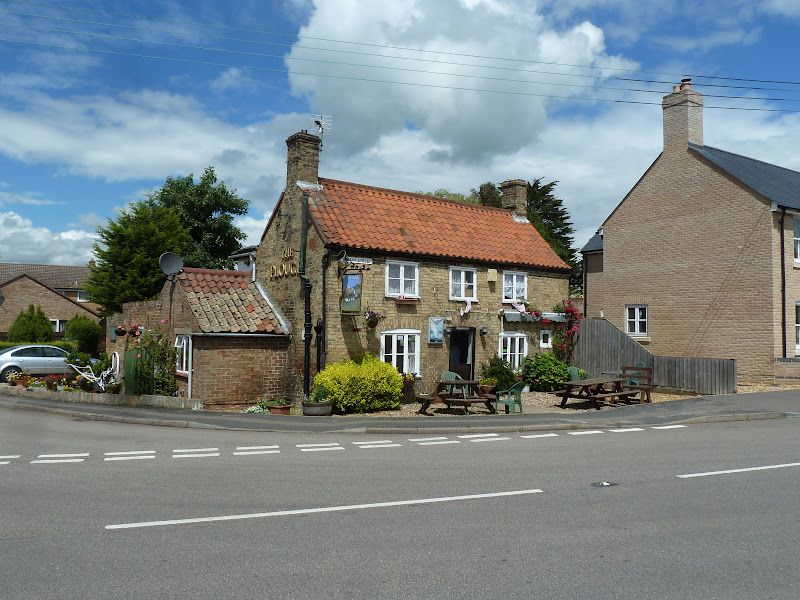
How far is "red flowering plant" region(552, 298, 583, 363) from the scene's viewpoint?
24391mm

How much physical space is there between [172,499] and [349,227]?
1322cm

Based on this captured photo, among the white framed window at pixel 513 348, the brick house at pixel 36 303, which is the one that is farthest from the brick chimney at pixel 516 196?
the brick house at pixel 36 303

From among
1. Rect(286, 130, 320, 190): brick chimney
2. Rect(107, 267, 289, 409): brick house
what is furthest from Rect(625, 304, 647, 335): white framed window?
Rect(107, 267, 289, 409): brick house

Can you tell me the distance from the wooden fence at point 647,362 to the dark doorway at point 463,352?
17.4ft

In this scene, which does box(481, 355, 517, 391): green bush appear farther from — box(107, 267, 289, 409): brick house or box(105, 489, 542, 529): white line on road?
box(105, 489, 542, 529): white line on road

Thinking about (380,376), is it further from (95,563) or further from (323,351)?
(95,563)

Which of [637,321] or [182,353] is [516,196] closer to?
[637,321]

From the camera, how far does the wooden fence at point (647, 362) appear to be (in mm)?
21406

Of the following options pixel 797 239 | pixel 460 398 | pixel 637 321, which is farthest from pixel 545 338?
pixel 797 239

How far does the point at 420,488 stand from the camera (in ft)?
28.1

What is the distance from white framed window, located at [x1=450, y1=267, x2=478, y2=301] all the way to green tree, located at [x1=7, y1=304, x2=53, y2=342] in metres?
30.8

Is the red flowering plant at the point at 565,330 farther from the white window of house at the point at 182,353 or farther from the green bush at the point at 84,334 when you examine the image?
the green bush at the point at 84,334

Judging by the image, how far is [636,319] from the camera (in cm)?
2942

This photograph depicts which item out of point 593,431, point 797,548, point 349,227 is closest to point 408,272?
point 349,227
